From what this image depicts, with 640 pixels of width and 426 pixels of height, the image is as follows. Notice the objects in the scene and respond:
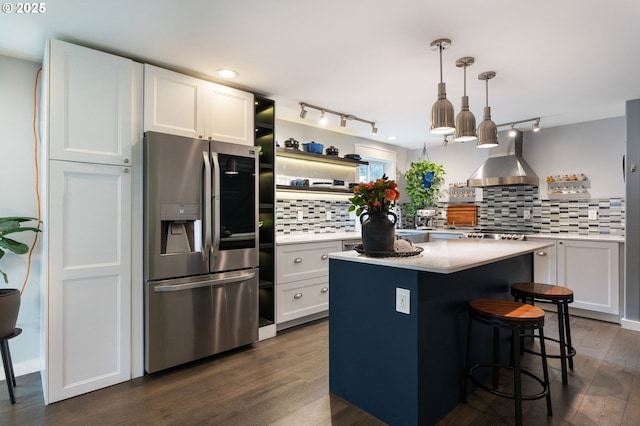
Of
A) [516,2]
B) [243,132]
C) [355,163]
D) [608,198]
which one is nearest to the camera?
[516,2]

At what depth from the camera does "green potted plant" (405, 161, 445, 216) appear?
5336 millimetres

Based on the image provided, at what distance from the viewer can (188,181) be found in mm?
2604

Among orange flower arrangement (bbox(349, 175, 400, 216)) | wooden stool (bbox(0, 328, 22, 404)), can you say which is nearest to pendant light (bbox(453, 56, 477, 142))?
orange flower arrangement (bbox(349, 175, 400, 216))

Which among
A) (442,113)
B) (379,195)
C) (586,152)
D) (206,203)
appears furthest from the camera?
(586,152)

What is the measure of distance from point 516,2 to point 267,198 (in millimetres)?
2410

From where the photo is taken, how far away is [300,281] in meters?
3.53

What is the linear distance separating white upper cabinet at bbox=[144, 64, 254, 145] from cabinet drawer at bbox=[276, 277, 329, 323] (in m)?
1.49

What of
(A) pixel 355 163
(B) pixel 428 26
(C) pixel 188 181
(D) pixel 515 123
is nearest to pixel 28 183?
(C) pixel 188 181

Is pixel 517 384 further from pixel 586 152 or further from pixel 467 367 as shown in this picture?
pixel 586 152

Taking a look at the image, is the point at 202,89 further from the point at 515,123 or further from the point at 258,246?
the point at 515,123

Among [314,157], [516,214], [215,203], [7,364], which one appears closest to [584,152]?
[516,214]

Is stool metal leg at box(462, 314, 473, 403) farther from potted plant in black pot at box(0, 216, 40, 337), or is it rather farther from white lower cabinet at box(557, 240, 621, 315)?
potted plant in black pot at box(0, 216, 40, 337)

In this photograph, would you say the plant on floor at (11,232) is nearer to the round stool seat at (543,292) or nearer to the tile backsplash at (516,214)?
the tile backsplash at (516,214)

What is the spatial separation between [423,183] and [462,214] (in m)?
0.76
